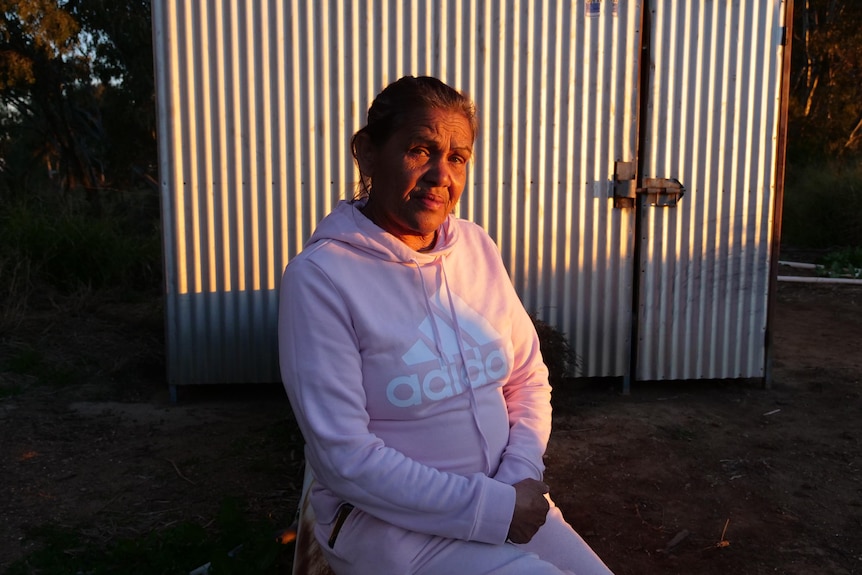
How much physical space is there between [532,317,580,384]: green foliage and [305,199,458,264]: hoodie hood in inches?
114

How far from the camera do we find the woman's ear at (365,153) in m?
2.19

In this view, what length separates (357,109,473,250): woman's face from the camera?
2.12 m

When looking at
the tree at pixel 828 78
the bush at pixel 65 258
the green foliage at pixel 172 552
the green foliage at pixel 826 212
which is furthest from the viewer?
the tree at pixel 828 78

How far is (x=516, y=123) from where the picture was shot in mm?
5328

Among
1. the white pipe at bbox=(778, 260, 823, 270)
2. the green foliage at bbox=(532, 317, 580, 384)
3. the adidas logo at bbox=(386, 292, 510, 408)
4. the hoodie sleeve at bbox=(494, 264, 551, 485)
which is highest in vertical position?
the adidas logo at bbox=(386, 292, 510, 408)

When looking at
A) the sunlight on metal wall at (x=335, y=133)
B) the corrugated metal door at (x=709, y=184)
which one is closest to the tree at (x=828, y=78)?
the corrugated metal door at (x=709, y=184)

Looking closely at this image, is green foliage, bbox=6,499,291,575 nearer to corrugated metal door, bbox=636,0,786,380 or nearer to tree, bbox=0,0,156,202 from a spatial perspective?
corrugated metal door, bbox=636,0,786,380

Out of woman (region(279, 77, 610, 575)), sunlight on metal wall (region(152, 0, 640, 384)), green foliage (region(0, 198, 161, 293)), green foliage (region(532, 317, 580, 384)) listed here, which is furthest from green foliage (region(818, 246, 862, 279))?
woman (region(279, 77, 610, 575))

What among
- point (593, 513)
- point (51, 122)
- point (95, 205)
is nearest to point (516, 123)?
point (593, 513)

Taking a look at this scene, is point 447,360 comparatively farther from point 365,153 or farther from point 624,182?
point 624,182

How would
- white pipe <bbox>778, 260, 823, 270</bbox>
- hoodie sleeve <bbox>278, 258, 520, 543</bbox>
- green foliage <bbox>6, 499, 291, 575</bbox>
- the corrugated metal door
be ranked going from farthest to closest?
white pipe <bbox>778, 260, 823, 270</bbox>
the corrugated metal door
green foliage <bbox>6, 499, 291, 575</bbox>
hoodie sleeve <bbox>278, 258, 520, 543</bbox>

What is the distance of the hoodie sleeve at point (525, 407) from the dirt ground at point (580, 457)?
133cm

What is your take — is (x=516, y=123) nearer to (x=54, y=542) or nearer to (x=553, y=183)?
(x=553, y=183)

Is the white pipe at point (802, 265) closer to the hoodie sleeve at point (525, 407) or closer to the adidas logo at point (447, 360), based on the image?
the hoodie sleeve at point (525, 407)
